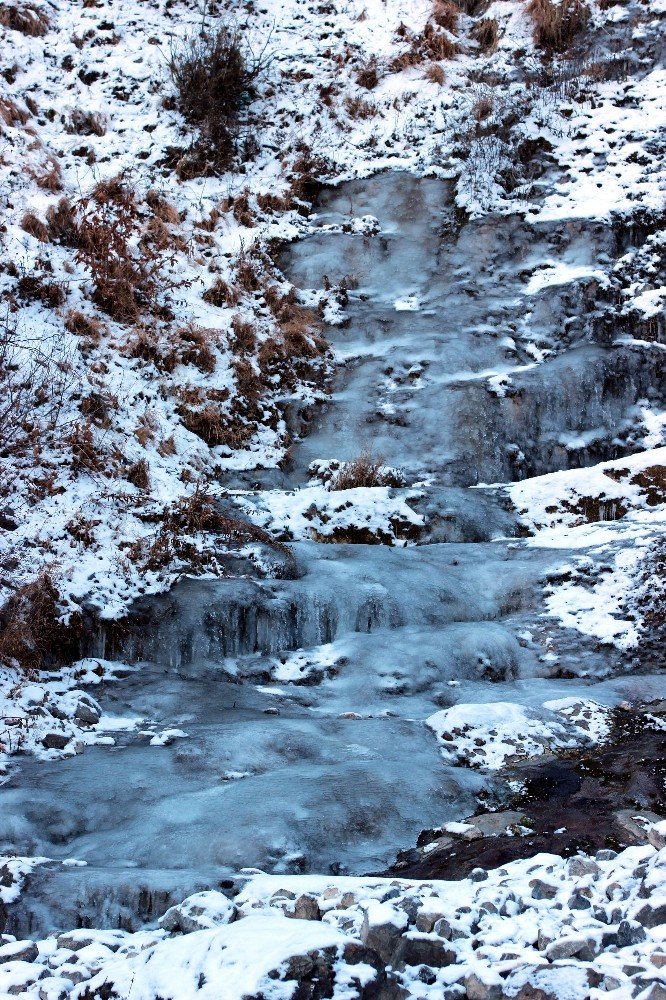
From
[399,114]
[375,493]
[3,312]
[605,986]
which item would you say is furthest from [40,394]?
[399,114]

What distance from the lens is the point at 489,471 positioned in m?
9.62

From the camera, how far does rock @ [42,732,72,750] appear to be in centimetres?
539

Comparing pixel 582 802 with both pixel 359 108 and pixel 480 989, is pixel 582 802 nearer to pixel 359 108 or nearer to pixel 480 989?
pixel 480 989

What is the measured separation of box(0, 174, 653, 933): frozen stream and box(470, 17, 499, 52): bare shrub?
3.30 m

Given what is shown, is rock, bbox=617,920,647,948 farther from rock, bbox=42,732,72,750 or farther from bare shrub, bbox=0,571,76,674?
bare shrub, bbox=0,571,76,674

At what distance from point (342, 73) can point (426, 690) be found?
11284 mm

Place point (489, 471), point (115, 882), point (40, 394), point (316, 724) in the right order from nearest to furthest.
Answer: point (115, 882)
point (316, 724)
point (40, 394)
point (489, 471)

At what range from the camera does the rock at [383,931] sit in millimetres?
2734

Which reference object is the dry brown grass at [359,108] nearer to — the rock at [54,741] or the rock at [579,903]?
the rock at [54,741]

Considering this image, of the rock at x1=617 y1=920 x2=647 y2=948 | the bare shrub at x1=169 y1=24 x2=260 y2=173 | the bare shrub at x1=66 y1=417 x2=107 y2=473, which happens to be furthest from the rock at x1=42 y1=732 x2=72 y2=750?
the bare shrub at x1=169 y1=24 x2=260 y2=173

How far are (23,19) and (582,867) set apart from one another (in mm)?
14961

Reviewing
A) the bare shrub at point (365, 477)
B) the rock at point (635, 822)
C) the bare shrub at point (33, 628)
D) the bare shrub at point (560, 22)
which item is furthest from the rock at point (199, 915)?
the bare shrub at point (560, 22)

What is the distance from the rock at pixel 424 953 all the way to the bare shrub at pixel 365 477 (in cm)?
663

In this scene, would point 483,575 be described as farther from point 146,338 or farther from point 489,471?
point 146,338
